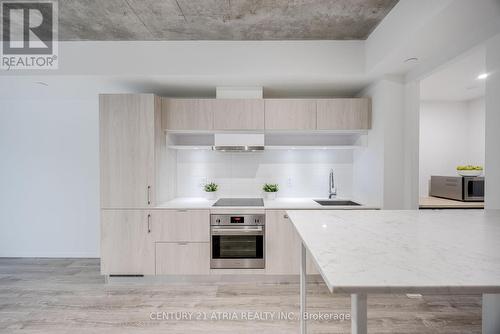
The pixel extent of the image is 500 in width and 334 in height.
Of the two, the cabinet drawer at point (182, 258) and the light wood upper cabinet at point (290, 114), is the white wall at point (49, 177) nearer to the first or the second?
the cabinet drawer at point (182, 258)

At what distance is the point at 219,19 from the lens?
2.26 meters

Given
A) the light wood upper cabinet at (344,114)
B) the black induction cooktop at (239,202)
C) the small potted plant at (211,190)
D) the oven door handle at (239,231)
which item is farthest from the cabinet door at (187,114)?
the light wood upper cabinet at (344,114)

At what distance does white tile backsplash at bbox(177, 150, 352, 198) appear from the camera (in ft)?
11.3

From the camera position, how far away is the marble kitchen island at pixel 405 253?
2.24 ft

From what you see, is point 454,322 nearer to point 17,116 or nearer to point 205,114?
point 205,114

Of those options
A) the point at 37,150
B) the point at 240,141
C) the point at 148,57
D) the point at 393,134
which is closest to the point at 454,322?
the point at 393,134

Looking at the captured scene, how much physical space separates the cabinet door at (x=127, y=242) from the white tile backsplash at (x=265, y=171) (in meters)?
0.81

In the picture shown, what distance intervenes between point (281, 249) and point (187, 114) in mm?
2004

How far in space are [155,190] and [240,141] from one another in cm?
119

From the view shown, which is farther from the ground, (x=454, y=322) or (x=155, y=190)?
(x=155, y=190)

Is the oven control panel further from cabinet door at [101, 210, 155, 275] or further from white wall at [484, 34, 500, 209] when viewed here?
white wall at [484, 34, 500, 209]

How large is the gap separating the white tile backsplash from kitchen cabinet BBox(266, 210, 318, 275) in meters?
0.79

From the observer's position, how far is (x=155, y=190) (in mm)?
2801

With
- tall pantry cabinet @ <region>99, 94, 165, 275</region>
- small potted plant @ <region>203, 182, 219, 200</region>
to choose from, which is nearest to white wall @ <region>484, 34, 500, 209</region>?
small potted plant @ <region>203, 182, 219, 200</region>
